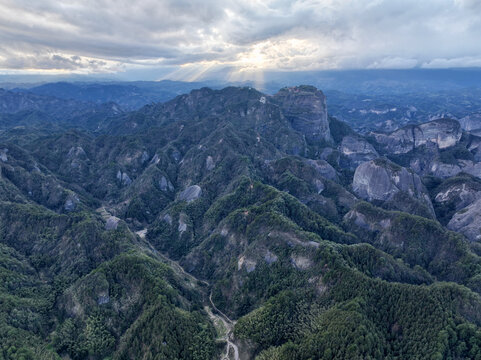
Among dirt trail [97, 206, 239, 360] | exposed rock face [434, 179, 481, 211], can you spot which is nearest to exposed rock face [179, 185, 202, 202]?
dirt trail [97, 206, 239, 360]

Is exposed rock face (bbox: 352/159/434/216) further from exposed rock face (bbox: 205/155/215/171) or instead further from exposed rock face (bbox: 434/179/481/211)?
exposed rock face (bbox: 205/155/215/171)

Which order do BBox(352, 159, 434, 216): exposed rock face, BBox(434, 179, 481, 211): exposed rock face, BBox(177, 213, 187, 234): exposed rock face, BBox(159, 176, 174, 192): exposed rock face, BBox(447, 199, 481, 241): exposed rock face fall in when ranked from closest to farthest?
1. BBox(447, 199, 481, 241): exposed rock face
2. BBox(177, 213, 187, 234): exposed rock face
3. BBox(434, 179, 481, 211): exposed rock face
4. BBox(352, 159, 434, 216): exposed rock face
5. BBox(159, 176, 174, 192): exposed rock face

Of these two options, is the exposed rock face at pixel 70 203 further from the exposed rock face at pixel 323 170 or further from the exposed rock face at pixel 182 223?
the exposed rock face at pixel 323 170

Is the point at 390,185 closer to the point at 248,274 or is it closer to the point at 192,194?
the point at 248,274

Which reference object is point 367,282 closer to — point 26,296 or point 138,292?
point 138,292

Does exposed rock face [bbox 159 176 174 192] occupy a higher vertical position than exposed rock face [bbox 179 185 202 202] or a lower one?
lower
